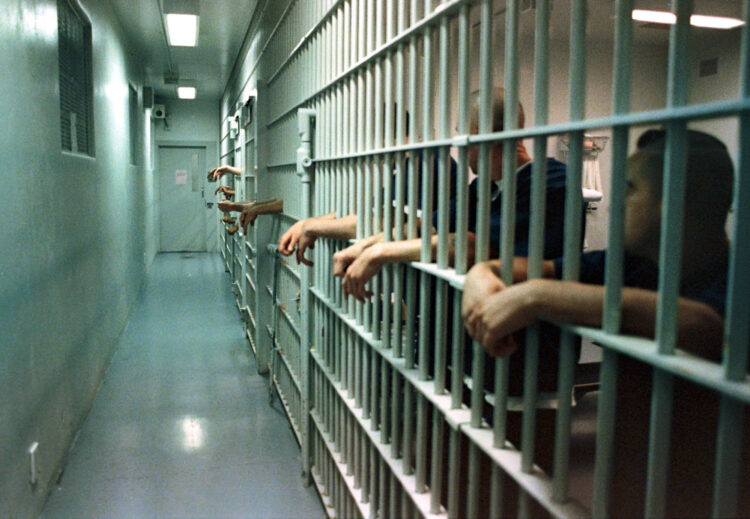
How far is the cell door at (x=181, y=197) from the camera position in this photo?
12.0 meters

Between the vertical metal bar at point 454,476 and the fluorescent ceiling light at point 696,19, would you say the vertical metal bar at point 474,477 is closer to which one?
the vertical metal bar at point 454,476

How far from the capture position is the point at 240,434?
3.50 metres

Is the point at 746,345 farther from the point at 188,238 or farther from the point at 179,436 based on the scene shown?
the point at 188,238

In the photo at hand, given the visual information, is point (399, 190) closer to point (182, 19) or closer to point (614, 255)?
point (614, 255)

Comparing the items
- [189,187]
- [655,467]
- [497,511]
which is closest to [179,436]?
[497,511]

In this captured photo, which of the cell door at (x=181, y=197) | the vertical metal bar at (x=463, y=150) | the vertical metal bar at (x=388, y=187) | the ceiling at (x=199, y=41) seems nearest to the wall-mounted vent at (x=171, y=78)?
the ceiling at (x=199, y=41)

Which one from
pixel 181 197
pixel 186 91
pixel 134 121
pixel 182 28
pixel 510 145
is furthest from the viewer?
pixel 181 197

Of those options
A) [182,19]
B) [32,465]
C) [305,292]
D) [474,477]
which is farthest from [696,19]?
[32,465]

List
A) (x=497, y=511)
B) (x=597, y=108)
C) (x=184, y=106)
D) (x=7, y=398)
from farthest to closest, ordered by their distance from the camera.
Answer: (x=184, y=106) → (x=597, y=108) → (x=7, y=398) → (x=497, y=511)

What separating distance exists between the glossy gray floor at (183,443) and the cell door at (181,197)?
676 centimetres

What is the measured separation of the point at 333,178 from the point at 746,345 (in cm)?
186

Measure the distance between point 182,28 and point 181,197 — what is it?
22.7ft

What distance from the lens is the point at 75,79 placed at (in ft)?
13.1

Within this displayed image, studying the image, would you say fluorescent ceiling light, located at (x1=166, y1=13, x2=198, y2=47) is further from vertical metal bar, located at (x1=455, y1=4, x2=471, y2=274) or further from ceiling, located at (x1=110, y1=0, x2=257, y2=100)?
vertical metal bar, located at (x1=455, y1=4, x2=471, y2=274)
